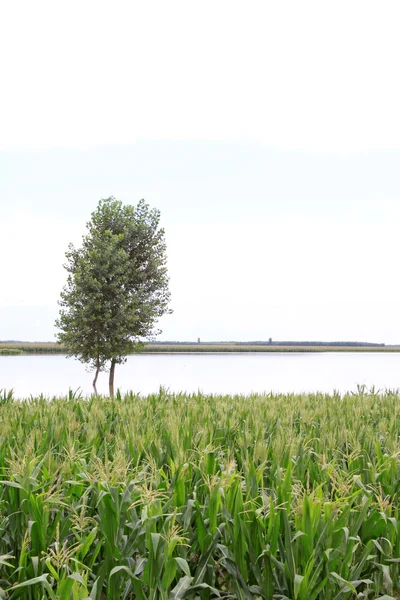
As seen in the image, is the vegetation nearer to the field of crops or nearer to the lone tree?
the lone tree

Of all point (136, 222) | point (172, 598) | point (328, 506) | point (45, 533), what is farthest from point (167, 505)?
point (136, 222)

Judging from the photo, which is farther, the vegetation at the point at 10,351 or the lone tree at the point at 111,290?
the vegetation at the point at 10,351

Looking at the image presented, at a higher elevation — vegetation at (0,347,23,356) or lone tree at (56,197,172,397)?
lone tree at (56,197,172,397)

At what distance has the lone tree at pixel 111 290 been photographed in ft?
83.9

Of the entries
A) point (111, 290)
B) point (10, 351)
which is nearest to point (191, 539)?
point (111, 290)

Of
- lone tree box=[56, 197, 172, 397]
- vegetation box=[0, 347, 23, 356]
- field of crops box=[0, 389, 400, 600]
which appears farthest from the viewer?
vegetation box=[0, 347, 23, 356]

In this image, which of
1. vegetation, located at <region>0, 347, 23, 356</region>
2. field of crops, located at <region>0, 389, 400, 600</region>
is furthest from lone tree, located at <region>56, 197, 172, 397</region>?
vegetation, located at <region>0, 347, 23, 356</region>

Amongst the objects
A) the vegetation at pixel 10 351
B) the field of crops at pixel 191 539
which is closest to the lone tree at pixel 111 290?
the field of crops at pixel 191 539

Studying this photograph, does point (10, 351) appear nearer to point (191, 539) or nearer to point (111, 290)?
point (111, 290)

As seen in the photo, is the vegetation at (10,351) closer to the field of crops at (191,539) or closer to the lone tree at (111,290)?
the lone tree at (111,290)

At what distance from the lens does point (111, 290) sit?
26141mm

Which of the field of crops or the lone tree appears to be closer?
the field of crops

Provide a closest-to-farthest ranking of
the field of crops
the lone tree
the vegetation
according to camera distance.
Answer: the field of crops
the lone tree
the vegetation

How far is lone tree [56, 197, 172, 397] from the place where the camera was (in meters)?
25.6
